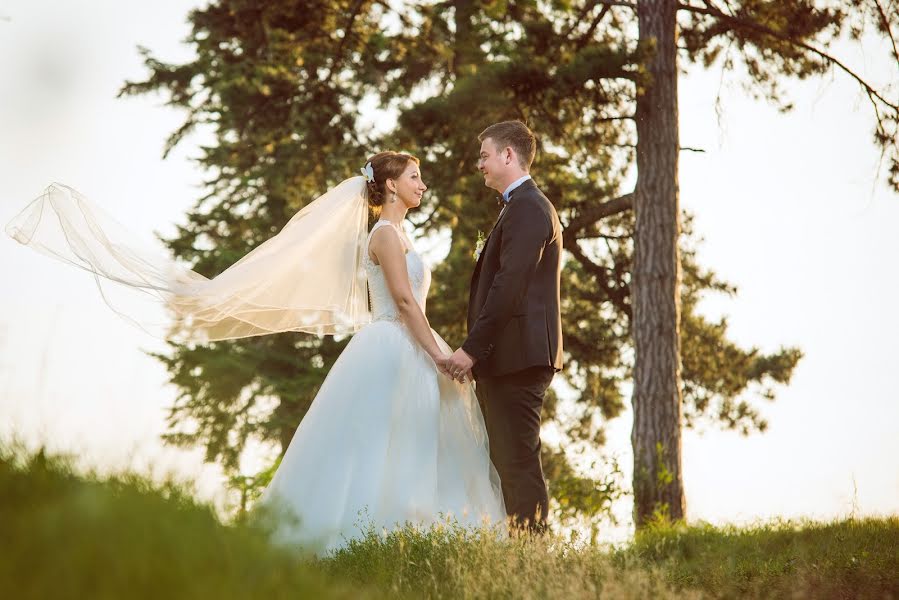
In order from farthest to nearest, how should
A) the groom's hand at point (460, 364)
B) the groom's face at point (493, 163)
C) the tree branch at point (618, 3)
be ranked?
the tree branch at point (618, 3) < the groom's face at point (493, 163) < the groom's hand at point (460, 364)

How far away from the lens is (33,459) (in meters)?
3.54

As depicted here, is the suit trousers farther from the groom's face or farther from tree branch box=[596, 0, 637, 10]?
tree branch box=[596, 0, 637, 10]

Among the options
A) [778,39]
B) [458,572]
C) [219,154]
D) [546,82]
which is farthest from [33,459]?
[219,154]

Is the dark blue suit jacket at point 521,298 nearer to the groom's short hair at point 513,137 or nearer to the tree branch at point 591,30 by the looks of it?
the groom's short hair at point 513,137

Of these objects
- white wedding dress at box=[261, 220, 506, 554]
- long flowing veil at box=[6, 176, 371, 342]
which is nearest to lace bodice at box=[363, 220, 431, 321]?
white wedding dress at box=[261, 220, 506, 554]

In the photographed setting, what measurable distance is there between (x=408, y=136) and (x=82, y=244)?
18.5ft

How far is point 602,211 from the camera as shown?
10727mm

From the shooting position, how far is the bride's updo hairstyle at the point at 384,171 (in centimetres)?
605

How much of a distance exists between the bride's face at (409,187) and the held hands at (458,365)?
114 cm

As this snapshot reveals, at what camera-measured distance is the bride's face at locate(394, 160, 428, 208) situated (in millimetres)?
6000

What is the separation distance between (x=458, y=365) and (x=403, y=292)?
604 millimetres

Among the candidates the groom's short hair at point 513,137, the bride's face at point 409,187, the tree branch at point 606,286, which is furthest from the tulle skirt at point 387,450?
the tree branch at point 606,286

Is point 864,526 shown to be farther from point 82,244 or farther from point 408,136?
point 408,136

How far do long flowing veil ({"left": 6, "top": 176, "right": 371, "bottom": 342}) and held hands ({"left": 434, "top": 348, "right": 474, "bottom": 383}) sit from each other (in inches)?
41.9
